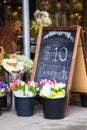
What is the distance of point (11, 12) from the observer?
31.2 ft

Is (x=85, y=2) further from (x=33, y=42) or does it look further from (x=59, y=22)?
(x=33, y=42)

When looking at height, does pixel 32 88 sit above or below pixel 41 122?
above

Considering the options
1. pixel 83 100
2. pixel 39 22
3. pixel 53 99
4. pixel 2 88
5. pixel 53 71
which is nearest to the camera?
pixel 53 99

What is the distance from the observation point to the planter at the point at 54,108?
614cm

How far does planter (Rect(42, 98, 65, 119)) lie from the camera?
614cm

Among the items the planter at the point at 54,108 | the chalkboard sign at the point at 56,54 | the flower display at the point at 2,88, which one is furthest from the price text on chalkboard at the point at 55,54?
the flower display at the point at 2,88

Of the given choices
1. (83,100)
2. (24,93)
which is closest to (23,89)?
(24,93)

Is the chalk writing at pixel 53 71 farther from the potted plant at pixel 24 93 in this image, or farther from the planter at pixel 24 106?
the planter at pixel 24 106

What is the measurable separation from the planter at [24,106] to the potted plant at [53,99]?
0.70 ft

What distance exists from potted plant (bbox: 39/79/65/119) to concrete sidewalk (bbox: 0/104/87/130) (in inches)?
4.0

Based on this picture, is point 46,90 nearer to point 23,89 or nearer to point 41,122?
point 23,89

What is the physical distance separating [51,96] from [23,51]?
5.27ft

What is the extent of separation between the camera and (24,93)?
6.29m

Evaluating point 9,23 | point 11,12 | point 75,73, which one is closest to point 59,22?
point 11,12
